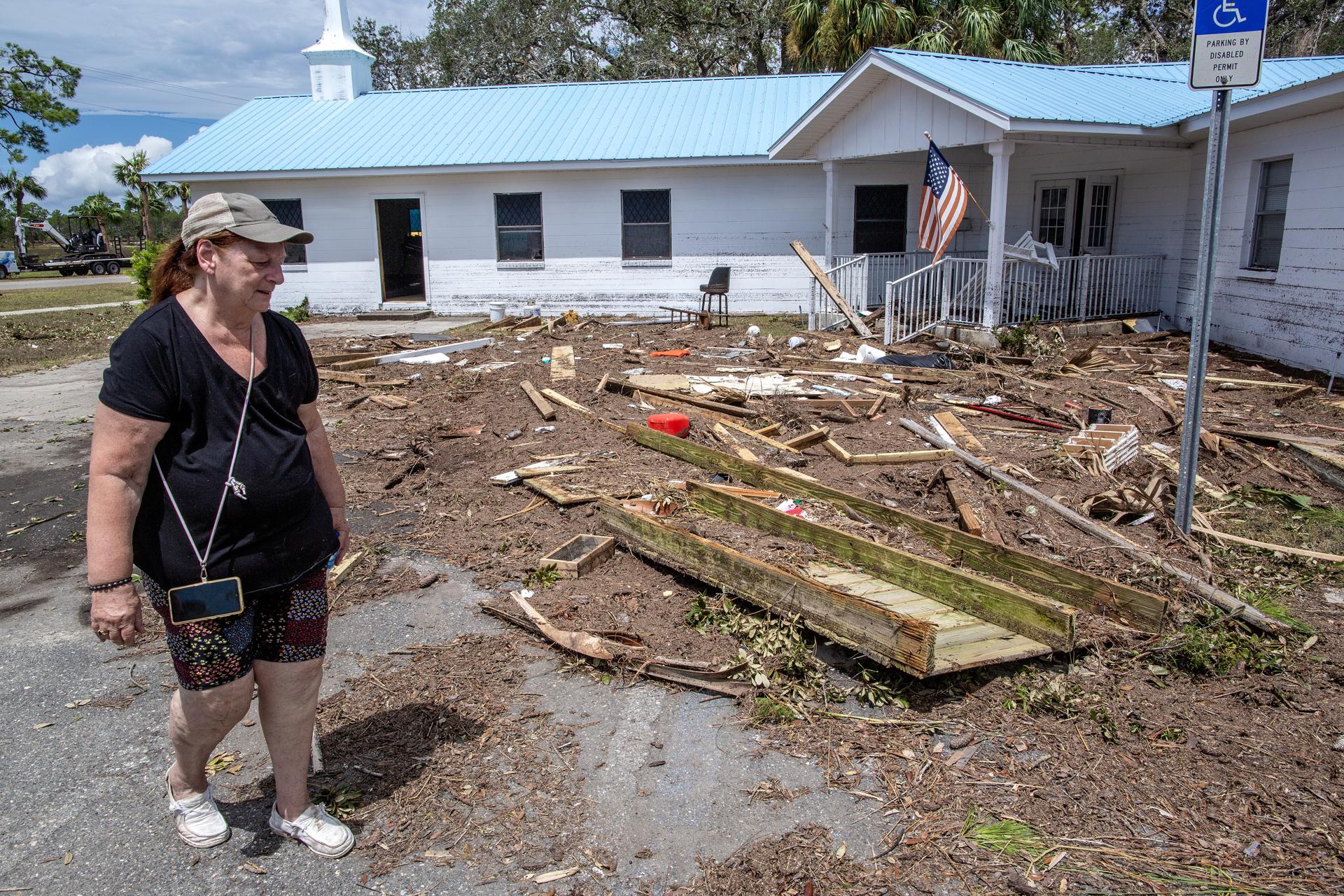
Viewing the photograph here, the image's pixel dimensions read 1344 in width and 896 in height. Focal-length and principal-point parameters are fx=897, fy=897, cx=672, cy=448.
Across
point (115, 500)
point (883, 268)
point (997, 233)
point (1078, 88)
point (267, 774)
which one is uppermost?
point (1078, 88)

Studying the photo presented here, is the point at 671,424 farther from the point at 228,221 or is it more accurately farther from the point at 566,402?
the point at 228,221

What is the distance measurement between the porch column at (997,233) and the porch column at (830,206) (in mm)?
4393

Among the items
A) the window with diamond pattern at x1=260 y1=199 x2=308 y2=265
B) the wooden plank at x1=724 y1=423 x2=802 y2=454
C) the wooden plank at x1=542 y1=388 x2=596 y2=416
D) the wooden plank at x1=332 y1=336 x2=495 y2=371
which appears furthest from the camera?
the window with diamond pattern at x1=260 y1=199 x2=308 y2=265

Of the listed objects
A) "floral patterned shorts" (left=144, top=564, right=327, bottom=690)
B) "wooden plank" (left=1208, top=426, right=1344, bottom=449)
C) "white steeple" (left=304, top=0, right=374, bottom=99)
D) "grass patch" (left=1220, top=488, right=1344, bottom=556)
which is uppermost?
"white steeple" (left=304, top=0, right=374, bottom=99)

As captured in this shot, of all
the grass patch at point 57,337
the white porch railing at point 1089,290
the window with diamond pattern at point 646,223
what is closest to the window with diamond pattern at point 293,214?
the grass patch at point 57,337

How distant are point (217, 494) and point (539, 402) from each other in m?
6.44

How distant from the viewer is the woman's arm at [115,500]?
2.46 metres

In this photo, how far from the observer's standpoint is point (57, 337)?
59.7 ft

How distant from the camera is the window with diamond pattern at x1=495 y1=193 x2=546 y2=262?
65.5 feet

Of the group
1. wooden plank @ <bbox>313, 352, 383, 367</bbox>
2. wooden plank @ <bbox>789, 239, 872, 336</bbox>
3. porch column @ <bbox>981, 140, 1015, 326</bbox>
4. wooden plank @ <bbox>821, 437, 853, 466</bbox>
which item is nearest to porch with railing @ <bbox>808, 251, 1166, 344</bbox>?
porch column @ <bbox>981, 140, 1015, 326</bbox>

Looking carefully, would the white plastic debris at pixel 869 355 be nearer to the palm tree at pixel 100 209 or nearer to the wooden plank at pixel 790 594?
Result: the wooden plank at pixel 790 594

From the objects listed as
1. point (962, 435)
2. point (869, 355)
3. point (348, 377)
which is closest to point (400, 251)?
point (348, 377)

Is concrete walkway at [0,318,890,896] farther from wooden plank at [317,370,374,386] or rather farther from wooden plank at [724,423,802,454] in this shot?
wooden plank at [317,370,374,386]

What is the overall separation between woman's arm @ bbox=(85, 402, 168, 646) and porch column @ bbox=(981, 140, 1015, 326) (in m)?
11.9
